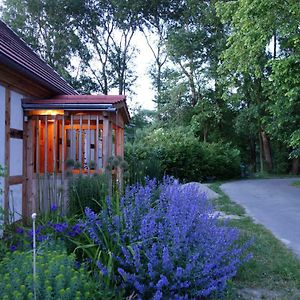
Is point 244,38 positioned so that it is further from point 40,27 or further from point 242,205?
point 40,27

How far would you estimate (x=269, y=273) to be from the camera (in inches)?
182

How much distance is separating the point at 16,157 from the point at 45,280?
495 centimetres

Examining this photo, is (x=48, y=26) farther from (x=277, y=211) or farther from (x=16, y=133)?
(x=277, y=211)

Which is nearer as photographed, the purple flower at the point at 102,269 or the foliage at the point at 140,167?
the purple flower at the point at 102,269

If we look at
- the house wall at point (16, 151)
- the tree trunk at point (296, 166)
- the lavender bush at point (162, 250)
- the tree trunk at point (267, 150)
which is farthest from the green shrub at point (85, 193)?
the tree trunk at point (296, 166)

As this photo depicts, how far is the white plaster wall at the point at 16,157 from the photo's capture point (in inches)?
282

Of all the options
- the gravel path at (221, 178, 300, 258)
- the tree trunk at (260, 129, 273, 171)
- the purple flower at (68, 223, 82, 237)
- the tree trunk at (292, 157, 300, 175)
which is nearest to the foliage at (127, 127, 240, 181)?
the tree trunk at (260, 129, 273, 171)

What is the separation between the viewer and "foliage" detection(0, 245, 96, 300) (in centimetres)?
272

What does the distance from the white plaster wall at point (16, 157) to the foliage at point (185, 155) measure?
10677 millimetres

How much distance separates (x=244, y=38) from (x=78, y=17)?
1849 centimetres

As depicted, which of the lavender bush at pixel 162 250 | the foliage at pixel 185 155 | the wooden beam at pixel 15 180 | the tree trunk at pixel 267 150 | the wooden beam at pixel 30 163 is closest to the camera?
the lavender bush at pixel 162 250

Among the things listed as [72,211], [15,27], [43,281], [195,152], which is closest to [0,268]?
[43,281]

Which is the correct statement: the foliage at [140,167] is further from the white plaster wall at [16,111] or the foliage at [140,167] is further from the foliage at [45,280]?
the foliage at [45,280]

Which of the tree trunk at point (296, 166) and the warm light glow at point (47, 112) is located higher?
the warm light glow at point (47, 112)
